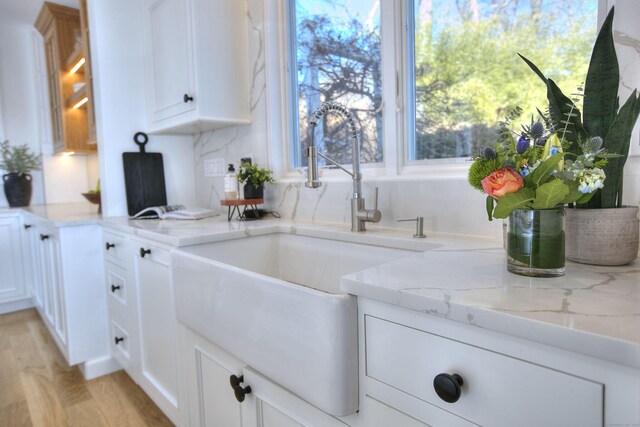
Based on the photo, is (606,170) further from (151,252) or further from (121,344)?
(121,344)

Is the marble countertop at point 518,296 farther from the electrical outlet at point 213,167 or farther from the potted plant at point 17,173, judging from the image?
the potted plant at point 17,173

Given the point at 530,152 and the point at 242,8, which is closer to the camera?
the point at 530,152

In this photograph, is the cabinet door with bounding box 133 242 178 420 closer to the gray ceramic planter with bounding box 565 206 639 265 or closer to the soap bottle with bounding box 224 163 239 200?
the soap bottle with bounding box 224 163 239 200

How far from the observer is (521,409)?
56cm

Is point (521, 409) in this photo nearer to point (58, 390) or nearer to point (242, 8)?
point (242, 8)

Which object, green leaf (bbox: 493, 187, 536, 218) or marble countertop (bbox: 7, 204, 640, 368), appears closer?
marble countertop (bbox: 7, 204, 640, 368)

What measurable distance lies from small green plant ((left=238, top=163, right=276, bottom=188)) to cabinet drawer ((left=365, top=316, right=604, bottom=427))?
4.20 feet

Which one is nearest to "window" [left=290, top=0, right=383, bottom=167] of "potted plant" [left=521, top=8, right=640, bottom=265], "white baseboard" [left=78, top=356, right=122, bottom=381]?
"potted plant" [left=521, top=8, right=640, bottom=265]

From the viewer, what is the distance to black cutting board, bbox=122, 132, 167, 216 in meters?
2.35

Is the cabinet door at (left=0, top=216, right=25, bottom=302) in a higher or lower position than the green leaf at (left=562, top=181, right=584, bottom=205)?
lower

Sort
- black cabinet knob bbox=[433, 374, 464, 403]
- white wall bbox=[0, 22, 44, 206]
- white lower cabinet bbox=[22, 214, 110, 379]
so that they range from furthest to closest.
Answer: white wall bbox=[0, 22, 44, 206] < white lower cabinet bbox=[22, 214, 110, 379] < black cabinet knob bbox=[433, 374, 464, 403]

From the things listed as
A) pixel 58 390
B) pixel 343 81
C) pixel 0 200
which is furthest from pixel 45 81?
pixel 343 81

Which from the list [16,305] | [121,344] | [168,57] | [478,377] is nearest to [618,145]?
[478,377]

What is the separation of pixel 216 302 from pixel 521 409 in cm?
77
